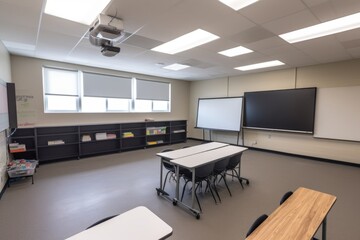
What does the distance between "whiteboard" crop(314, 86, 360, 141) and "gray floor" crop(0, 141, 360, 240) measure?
0.87 metres

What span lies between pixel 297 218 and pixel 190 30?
2.87 meters

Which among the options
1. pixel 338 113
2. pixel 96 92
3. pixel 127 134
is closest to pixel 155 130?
pixel 127 134

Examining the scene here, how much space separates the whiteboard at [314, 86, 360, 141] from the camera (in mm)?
4609

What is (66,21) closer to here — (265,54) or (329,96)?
(265,54)

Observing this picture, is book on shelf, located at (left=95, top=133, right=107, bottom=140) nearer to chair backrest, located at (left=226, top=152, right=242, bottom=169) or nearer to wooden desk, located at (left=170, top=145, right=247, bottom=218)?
wooden desk, located at (left=170, top=145, right=247, bottom=218)

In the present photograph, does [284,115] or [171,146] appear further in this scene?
[171,146]

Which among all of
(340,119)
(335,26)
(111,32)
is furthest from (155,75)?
(340,119)

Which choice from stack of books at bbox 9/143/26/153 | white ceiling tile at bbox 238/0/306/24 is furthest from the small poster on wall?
white ceiling tile at bbox 238/0/306/24

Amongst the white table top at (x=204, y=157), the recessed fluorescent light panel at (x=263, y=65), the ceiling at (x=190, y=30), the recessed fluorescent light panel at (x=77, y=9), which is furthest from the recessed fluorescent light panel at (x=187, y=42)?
the recessed fluorescent light panel at (x=263, y=65)

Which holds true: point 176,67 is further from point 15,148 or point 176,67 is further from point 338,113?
point 338,113

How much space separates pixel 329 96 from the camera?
16.2ft

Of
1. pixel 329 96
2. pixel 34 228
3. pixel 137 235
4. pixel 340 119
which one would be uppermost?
pixel 329 96

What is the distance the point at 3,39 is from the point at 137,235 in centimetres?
438

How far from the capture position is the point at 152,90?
23.5 feet
